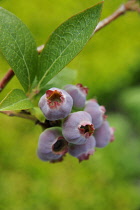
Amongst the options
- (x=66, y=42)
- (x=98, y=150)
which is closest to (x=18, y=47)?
(x=66, y=42)

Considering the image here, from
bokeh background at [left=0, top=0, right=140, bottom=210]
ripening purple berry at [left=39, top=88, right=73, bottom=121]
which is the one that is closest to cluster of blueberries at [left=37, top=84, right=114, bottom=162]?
ripening purple berry at [left=39, top=88, right=73, bottom=121]

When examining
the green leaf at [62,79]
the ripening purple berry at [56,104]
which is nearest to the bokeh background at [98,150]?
the green leaf at [62,79]

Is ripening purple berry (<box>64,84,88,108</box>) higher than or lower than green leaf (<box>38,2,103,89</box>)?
lower

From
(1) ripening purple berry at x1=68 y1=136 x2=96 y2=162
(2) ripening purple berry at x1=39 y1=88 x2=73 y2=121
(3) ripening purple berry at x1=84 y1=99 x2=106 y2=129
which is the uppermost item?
(2) ripening purple berry at x1=39 y1=88 x2=73 y2=121

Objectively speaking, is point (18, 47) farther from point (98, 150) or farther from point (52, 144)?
point (98, 150)

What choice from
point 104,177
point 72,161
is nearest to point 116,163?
point 104,177

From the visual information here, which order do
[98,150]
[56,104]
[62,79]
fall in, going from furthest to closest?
[98,150] → [62,79] → [56,104]

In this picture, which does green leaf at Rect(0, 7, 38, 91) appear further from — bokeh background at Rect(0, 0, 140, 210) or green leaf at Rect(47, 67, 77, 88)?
bokeh background at Rect(0, 0, 140, 210)
